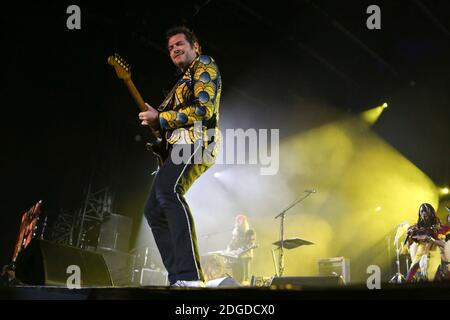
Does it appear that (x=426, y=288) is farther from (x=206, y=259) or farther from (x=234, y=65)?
(x=234, y=65)

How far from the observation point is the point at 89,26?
820cm

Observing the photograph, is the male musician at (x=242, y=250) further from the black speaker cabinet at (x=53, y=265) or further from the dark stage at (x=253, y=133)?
the black speaker cabinet at (x=53, y=265)

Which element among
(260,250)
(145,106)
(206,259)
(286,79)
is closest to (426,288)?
(145,106)

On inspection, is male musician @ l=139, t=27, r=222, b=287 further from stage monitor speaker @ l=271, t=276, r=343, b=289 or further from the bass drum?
the bass drum

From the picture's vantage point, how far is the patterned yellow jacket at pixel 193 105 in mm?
2510

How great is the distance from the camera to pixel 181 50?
2801mm

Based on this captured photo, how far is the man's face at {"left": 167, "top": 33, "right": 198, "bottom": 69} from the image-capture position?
2799 millimetres

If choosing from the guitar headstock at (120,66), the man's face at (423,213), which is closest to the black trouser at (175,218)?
→ the guitar headstock at (120,66)

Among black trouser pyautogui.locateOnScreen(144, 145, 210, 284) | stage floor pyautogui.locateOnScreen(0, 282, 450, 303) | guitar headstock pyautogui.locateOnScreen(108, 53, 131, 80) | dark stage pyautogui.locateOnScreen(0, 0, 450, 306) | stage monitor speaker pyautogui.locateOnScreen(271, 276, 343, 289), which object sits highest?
dark stage pyautogui.locateOnScreen(0, 0, 450, 306)

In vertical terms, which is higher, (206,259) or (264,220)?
(264,220)

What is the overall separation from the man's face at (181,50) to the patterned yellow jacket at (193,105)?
0.15m

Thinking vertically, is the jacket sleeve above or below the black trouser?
above

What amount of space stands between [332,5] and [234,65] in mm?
2703

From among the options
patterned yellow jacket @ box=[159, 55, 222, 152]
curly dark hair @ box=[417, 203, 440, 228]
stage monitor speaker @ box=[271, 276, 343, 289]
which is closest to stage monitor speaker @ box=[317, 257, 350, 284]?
curly dark hair @ box=[417, 203, 440, 228]
